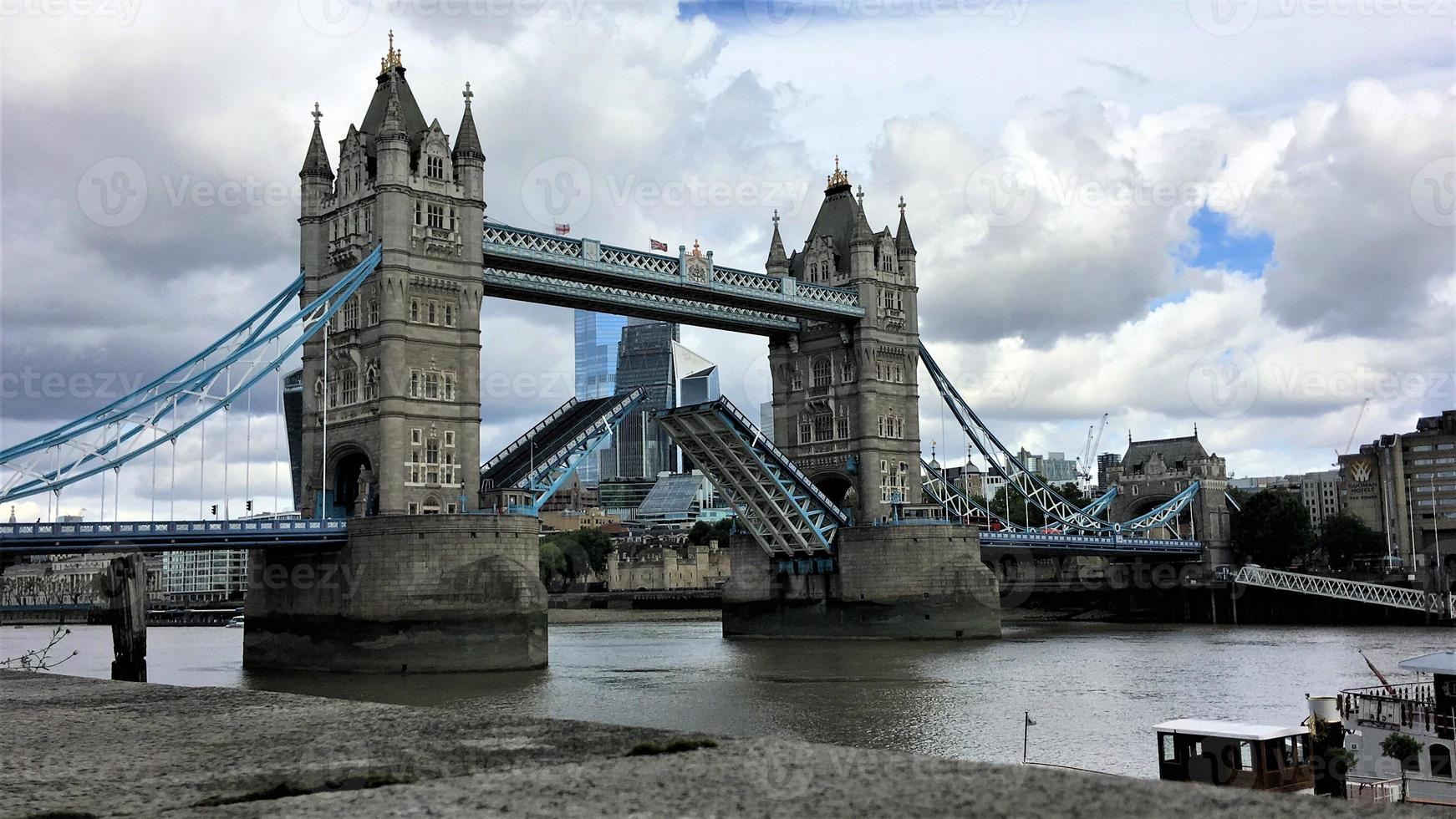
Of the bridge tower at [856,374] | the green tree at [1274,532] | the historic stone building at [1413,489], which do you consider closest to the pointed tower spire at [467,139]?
the bridge tower at [856,374]

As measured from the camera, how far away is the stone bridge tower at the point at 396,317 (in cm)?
5166

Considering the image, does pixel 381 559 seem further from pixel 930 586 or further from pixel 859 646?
pixel 930 586

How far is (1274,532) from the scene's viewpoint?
9850 centimetres

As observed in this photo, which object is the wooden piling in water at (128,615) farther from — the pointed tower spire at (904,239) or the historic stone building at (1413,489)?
the historic stone building at (1413,489)

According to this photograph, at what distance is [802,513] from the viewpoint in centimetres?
6956

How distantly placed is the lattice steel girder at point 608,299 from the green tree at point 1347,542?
59842mm

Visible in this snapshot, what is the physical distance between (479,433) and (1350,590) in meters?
57.1

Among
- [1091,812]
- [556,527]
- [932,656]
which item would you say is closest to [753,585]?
[932,656]

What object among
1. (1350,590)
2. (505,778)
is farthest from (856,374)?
(505,778)

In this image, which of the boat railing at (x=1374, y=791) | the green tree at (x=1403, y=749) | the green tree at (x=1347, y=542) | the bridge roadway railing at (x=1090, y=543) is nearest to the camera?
the boat railing at (x=1374, y=791)

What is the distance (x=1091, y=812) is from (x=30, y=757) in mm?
11930

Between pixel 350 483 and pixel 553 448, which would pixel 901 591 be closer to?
pixel 553 448

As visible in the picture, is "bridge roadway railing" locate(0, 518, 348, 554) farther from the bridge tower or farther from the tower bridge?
the bridge tower

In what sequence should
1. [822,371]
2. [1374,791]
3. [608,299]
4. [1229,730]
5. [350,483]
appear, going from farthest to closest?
[822,371]
[608,299]
[350,483]
[1229,730]
[1374,791]
